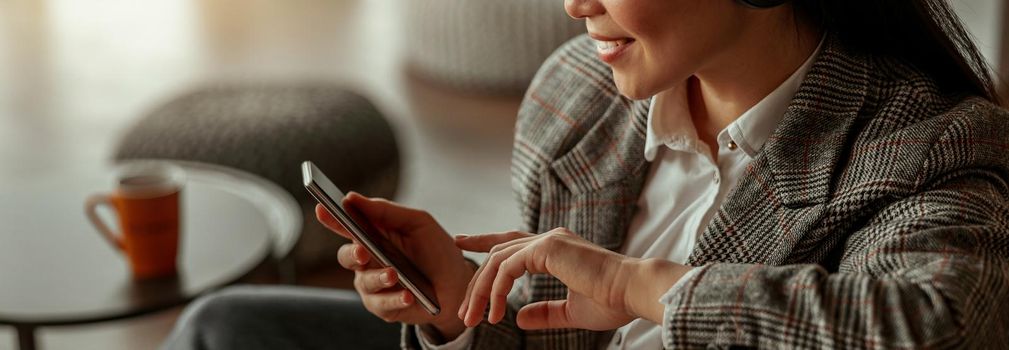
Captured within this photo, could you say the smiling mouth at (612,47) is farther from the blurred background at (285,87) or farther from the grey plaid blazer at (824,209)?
the blurred background at (285,87)

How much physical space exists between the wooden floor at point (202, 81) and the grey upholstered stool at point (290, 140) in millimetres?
Result: 191

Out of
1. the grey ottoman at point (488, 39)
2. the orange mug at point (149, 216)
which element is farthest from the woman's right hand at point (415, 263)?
the grey ottoman at point (488, 39)

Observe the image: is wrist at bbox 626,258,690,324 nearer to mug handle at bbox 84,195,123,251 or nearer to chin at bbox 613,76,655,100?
chin at bbox 613,76,655,100

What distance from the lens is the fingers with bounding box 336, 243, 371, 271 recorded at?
1.20 m

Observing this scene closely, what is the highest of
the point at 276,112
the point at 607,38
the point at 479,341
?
the point at 607,38

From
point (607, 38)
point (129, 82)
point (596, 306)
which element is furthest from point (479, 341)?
point (129, 82)

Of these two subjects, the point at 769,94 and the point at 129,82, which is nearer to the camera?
the point at 769,94

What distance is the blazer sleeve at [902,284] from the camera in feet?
3.01

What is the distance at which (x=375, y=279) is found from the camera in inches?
47.9

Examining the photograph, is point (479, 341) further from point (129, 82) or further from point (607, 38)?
point (129, 82)

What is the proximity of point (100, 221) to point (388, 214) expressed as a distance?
734 millimetres

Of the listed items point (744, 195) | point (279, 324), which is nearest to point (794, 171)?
point (744, 195)

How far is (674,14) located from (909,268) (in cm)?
30

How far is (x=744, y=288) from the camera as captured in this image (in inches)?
37.9
